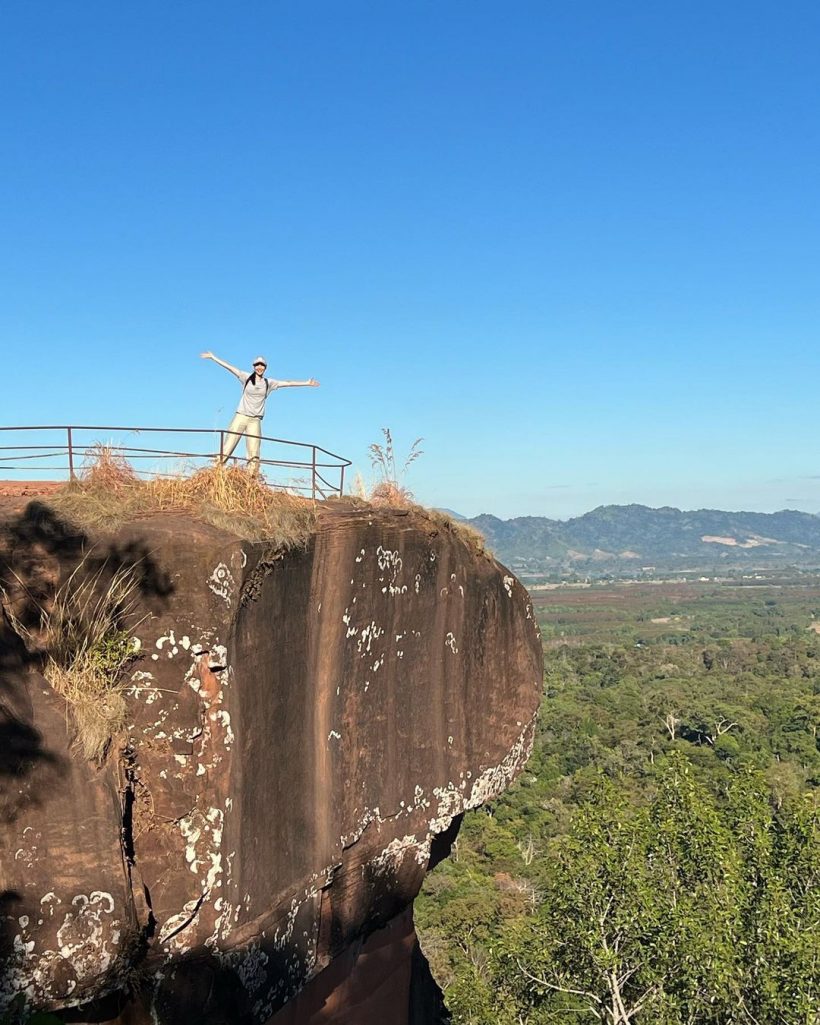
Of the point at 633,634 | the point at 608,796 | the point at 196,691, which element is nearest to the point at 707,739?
the point at 608,796

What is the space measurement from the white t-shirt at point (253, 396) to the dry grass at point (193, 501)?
124 centimetres

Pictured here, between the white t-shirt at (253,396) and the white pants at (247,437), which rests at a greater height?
the white t-shirt at (253,396)

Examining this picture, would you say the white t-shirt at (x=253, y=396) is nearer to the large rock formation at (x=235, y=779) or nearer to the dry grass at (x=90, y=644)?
the large rock formation at (x=235, y=779)

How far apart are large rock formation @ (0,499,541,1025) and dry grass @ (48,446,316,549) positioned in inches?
7.8

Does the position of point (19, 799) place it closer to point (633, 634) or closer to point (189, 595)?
point (189, 595)

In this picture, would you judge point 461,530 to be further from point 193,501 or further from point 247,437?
point 193,501

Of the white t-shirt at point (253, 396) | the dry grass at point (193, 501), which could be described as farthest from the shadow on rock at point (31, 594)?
the white t-shirt at point (253, 396)

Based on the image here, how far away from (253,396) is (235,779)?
12.8 feet

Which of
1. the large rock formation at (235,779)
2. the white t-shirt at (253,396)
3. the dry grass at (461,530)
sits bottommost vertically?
the large rock formation at (235,779)

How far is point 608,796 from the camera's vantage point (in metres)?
17.4

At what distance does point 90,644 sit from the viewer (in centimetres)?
601

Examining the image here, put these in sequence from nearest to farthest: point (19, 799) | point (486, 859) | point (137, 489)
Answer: point (19, 799)
point (137, 489)
point (486, 859)

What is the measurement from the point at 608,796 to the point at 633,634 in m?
152

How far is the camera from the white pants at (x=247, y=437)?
777 cm
